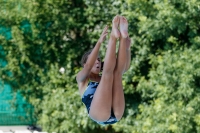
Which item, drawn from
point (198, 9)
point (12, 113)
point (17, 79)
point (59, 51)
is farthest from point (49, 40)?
point (198, 9)

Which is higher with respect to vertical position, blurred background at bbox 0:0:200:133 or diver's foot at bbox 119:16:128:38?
diver's foot at bbox 119:16:128:38

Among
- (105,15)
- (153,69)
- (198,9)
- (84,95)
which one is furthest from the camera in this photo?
(105,15)

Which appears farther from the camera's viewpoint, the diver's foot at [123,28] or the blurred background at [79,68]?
the blurred background at [79,68]

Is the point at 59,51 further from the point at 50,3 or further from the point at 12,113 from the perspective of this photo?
the point at 12,113

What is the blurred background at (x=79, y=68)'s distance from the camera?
7633 millimetres

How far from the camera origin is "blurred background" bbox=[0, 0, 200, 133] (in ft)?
25.0

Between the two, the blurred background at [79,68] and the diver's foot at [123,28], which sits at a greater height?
the diver's foot at [123,28]

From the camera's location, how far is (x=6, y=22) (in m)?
9.08

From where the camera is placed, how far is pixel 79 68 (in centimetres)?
898

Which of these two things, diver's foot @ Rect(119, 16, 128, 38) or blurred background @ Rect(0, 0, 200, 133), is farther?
blurred background @ Rect(0, 0, 200, 133)

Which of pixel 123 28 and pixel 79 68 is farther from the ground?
pixel 123 28

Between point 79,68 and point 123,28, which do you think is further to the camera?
point 79,68

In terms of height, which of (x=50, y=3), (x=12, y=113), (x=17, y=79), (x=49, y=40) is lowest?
(x=12, y=113)

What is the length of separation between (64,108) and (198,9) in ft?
7.94
